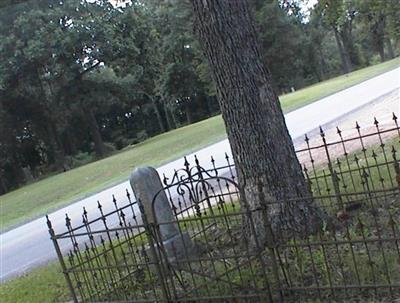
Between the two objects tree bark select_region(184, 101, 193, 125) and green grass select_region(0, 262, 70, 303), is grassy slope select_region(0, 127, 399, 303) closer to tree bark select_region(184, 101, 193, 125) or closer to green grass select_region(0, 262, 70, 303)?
green grass select_region(0, 262, 70, 303)

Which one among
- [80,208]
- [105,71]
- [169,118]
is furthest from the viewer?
[169,118]

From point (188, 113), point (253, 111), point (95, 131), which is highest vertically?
point (95, 131)

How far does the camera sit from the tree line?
115 feet

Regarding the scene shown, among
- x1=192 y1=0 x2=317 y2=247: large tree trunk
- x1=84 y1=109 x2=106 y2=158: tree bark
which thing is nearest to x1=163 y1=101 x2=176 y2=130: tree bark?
x1=84 y1=109 x2=106 y2=158: tree bark

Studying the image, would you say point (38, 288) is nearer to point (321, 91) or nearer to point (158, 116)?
point (321, 91)

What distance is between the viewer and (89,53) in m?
37.2

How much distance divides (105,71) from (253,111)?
33904mm

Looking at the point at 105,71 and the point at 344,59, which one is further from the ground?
the point at 105,71

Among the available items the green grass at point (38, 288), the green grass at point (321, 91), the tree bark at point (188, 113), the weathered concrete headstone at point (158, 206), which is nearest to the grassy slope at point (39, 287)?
the green grass at point (38, 288)

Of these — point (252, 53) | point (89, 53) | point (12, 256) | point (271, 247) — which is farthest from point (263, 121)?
point (89, 53)

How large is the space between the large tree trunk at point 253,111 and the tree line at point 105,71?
19.8 m

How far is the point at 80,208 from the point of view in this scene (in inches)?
604

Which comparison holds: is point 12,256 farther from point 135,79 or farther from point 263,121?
point 135,79

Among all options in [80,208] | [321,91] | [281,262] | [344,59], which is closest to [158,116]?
[344,59]
